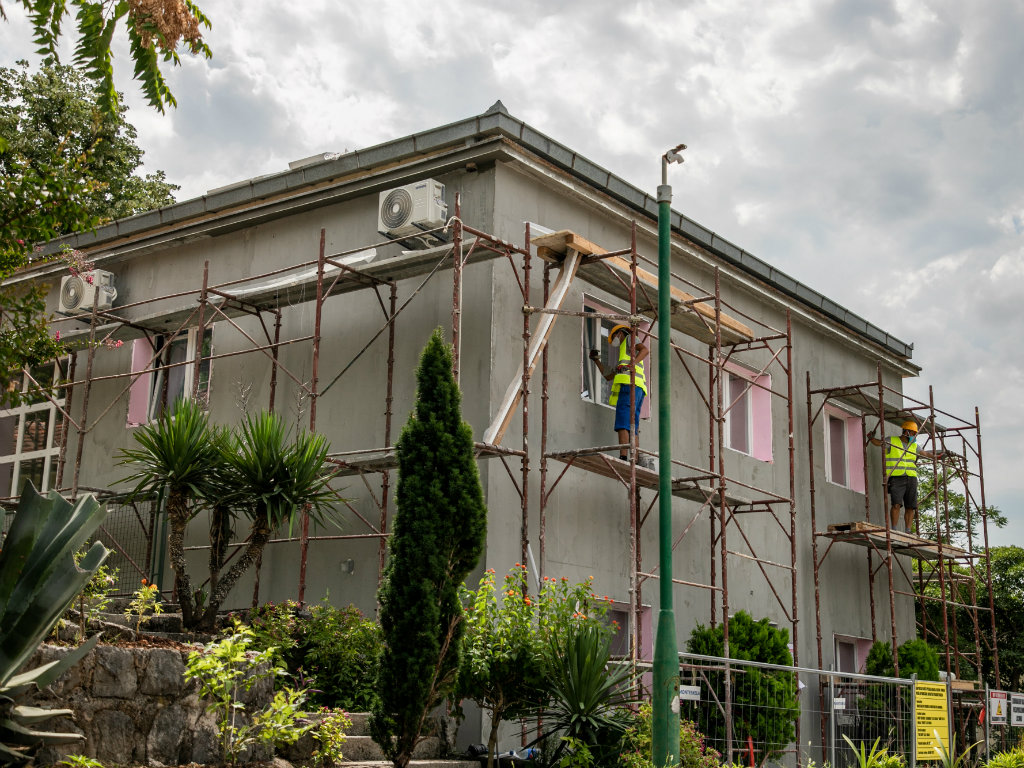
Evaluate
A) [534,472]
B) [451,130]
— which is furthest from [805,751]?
[451,130]

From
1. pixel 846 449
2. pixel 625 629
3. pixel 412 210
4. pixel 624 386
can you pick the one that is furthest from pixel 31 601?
pixel 846 449

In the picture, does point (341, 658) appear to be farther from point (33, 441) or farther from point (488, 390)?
point (33, 441)

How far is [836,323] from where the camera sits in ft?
67.4

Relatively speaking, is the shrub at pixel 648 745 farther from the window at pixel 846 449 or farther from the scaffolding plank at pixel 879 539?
the window at pixel 846 449

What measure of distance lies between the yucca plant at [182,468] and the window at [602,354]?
475 cm

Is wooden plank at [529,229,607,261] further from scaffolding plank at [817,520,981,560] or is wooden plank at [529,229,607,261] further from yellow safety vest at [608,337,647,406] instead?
scaffolding plank at [817,520,981,560]

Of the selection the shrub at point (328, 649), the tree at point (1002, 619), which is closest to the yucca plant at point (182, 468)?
the shrub at point (328, 649)

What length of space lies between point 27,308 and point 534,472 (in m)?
5.82

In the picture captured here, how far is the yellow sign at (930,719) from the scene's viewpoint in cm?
1291

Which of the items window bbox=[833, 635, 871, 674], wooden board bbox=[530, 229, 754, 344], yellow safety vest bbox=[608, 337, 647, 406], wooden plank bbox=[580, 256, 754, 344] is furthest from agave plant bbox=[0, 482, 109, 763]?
window bbox=[833, 635, 871, 674]

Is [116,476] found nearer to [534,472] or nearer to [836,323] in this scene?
[534,472]

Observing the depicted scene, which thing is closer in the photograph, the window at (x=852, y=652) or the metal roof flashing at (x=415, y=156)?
the metal roof flashing at (x=415, y=156)

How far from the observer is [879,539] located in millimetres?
18703

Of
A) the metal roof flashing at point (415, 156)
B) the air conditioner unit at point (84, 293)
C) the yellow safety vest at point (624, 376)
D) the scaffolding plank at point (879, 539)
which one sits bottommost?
the scaffolding plank at point (879, 539)
